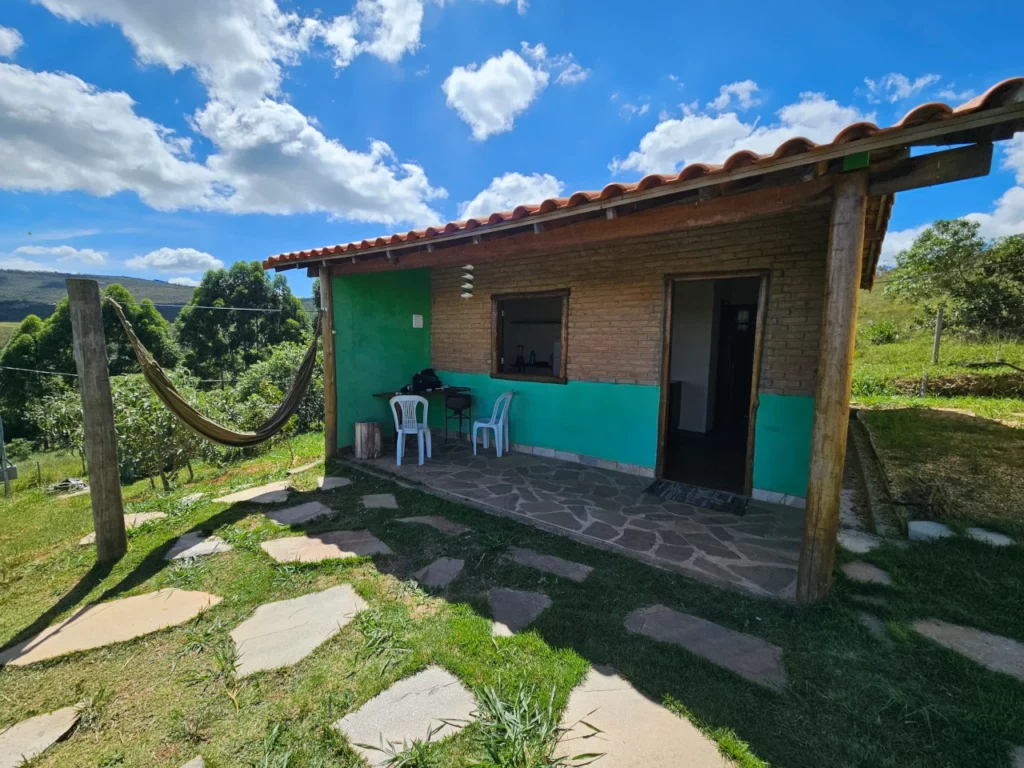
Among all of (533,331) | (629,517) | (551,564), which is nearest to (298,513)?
(551,564)

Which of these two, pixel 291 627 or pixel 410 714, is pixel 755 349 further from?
pixel 291 627

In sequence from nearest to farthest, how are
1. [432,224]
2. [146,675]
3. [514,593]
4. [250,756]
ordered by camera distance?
[250,756]
[146,675]
[514,593]
[432,224]

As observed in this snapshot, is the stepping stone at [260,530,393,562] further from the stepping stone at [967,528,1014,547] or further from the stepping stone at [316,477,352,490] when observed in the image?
the stepping stone at [967,528,1014,547]

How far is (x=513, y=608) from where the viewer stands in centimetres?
249

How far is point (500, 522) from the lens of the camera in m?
3.69

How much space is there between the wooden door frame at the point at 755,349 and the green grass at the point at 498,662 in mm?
1408

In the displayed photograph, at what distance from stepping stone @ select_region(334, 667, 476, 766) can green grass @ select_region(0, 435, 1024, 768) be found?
0.05m

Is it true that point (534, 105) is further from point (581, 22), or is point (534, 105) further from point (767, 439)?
point (767, 439)

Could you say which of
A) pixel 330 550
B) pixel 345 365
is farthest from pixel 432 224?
pixel 330 550

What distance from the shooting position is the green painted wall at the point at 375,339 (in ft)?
18.7

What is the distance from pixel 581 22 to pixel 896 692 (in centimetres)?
714

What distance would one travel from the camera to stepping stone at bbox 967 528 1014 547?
10.1 feet

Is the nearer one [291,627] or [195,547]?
[291,627]

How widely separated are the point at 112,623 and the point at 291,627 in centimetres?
107
